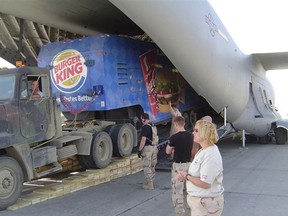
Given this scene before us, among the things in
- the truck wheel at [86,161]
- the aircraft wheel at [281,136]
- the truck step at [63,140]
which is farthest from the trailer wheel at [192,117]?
the truck step at [63,140]

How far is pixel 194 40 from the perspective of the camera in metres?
9.39

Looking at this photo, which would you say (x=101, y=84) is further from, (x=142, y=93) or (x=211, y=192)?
(x=211, y=192)

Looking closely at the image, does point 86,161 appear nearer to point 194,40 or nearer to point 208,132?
point 194,40

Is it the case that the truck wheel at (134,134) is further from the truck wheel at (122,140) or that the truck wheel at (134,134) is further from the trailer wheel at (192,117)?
the trailer wheel at (192,117)

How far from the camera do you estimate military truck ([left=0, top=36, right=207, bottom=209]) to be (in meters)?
6.40

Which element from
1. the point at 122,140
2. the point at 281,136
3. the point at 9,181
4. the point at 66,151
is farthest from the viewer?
the point at 281,136

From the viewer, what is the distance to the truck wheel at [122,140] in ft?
29.6

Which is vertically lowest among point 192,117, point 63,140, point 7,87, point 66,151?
point 66,151

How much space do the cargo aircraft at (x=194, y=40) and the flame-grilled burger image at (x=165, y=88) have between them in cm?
105

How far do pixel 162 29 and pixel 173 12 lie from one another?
46 cm

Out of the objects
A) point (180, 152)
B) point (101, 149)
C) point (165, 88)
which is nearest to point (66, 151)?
point (101, 149)

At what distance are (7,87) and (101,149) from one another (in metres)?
2.83

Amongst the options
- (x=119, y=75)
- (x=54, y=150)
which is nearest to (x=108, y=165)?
(x=54, y=150)

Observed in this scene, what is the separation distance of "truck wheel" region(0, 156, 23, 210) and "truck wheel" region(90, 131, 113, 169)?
2.19 m
